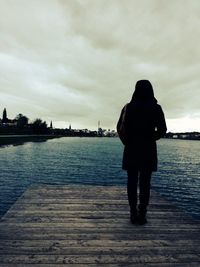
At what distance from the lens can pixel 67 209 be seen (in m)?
6.37

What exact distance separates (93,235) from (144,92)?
Answer: 257 cm

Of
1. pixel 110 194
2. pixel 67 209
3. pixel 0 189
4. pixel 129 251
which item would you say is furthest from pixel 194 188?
pixel 129 251

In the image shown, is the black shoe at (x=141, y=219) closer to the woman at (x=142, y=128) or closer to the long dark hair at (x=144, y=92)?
the woman at (x=142, y=128)

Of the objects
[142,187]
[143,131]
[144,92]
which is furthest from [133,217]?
[144,92]

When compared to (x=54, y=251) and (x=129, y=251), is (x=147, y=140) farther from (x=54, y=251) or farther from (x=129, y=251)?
(x=54, y=251)

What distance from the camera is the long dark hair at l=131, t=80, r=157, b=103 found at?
5.20m

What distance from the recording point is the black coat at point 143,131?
17.1 feet

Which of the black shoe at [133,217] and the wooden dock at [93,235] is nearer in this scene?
the wooden dock at [93,235]

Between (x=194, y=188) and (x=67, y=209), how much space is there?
73.0 feet

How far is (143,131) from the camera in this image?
5.22 meters

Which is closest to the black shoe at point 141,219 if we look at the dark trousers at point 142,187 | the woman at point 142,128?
the dark trousers at point 142,187

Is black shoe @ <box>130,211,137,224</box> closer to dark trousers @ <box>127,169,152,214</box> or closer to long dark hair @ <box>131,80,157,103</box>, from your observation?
dark trousers @ <box>127,169,152,214</box>

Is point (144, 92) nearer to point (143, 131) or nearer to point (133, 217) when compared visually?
point (143, 131)

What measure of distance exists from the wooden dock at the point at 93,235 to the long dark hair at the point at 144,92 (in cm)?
227
